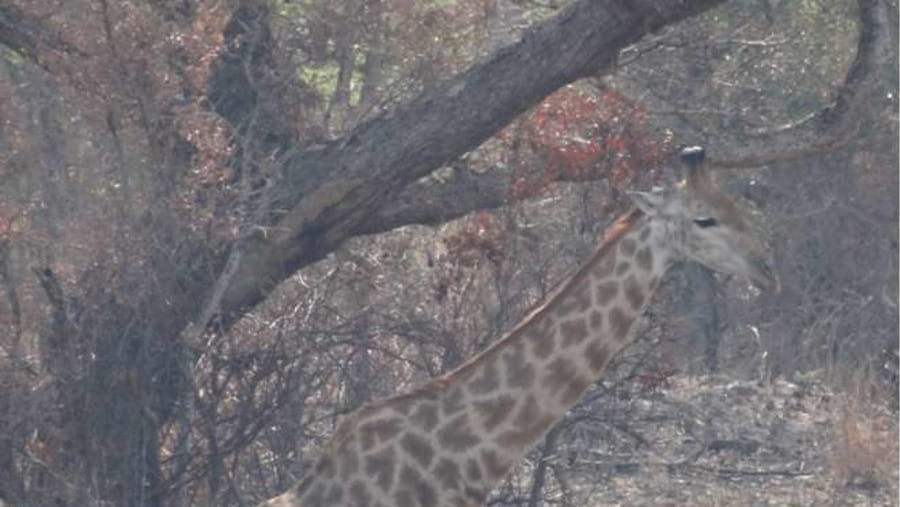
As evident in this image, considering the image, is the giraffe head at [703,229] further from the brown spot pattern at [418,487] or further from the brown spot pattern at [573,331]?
the brown spot pattern at [418,487]

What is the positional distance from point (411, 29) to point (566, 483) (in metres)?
2.44

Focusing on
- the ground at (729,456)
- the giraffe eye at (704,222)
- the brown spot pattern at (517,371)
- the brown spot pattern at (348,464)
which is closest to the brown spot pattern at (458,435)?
the brown spot pattern at (517,371)

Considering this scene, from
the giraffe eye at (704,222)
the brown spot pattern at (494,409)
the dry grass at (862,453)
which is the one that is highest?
the giraffe eye at (704,222)

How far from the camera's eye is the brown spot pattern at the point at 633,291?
25.0 ft

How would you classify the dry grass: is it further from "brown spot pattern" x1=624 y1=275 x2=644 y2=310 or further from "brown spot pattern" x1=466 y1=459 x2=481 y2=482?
"brown spot pattern" x1=466 y1=459 x2=481 y2=482

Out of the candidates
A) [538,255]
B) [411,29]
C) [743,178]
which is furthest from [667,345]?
[743,178]

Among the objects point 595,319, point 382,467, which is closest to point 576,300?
point 595,319

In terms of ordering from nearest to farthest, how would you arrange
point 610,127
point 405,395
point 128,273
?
point 405,395 → point 128,273 → point 610,127

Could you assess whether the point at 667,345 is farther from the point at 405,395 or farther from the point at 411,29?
the point at 405,395

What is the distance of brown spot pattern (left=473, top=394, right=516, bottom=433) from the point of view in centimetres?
750

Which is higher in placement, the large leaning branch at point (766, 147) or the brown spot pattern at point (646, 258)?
the large leaning branch at point (766, 147)

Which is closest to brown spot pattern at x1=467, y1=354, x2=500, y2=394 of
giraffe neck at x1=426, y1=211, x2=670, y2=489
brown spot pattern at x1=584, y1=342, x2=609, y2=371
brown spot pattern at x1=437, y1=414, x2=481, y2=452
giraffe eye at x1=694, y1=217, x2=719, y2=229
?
giraffe neck at x1=426, y1=211, x2=670, y2=489

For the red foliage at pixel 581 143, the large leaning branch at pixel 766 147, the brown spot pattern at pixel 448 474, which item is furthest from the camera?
the red foliage at pixel 581 143

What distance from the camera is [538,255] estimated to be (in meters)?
9.79
